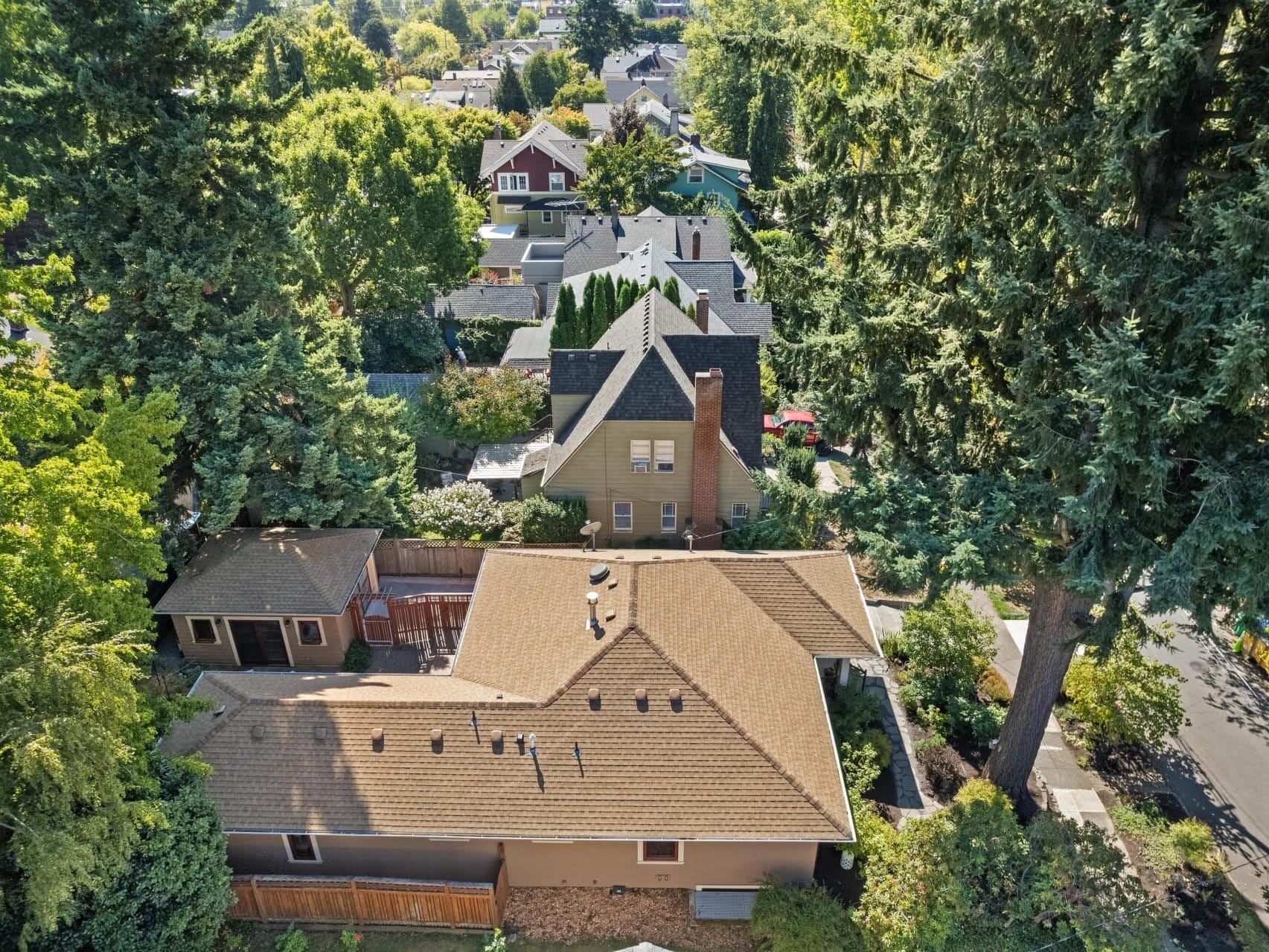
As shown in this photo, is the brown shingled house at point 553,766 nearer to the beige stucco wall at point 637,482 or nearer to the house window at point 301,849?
the house window at point 301,849

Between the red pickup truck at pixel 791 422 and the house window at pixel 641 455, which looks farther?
the red pickup truck at pixel 791 422

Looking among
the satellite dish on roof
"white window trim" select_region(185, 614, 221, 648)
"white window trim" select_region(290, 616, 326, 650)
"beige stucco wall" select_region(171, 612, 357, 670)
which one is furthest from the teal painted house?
"white window trim" select_region(185, 614, 221, 648)

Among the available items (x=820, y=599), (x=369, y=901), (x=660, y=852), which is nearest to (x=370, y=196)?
(x=820, y=599)

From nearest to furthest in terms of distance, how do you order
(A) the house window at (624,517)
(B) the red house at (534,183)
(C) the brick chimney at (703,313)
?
(A) the house window at (624,517) → (C) the brick chimney at (703,313) → (B) the red house at (534,183)

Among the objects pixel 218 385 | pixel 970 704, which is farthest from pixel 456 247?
pixel 970 704

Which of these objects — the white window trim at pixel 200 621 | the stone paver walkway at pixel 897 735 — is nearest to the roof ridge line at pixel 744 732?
the stone paver walkway at pixel 897 735
